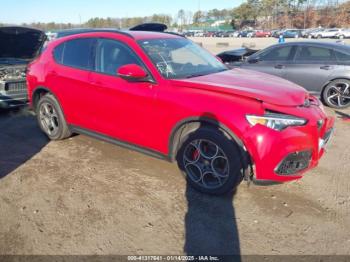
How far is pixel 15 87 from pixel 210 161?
4.68m

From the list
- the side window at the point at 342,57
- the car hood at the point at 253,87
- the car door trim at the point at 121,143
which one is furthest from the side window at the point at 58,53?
the side window at the point at 342,57

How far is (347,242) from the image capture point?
2867mm

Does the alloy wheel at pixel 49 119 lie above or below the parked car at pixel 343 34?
below

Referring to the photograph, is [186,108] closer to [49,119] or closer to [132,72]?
[132,72]

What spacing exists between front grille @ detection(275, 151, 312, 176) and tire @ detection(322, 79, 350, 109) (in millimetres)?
4647

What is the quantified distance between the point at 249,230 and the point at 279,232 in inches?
10.5

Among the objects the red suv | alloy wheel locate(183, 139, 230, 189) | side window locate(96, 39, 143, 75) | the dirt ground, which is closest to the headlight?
the red suv

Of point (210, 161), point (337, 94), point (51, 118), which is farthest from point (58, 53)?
point (337, 94)

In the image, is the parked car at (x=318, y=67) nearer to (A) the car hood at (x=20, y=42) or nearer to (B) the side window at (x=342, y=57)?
(B) the side window at (x=342, y=57)

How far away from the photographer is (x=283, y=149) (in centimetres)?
320

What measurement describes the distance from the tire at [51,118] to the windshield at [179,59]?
1.85m

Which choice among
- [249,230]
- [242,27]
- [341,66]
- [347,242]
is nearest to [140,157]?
[249,230]

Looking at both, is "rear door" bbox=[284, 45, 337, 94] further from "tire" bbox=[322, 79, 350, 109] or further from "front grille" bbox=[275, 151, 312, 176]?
"front grille" bbox=[275, 151, 312, 176]

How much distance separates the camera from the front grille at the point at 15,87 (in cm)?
637
